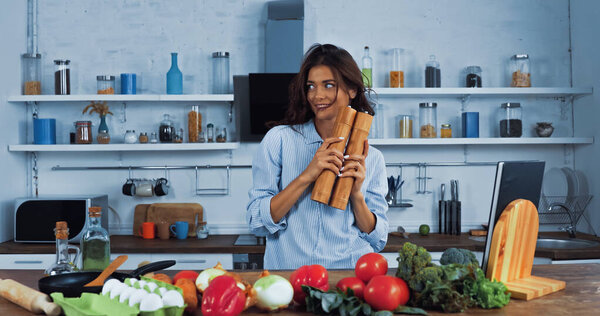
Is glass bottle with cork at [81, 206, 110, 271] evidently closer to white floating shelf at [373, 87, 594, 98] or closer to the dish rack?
white floating shelf at [373, 87, 594, 98]

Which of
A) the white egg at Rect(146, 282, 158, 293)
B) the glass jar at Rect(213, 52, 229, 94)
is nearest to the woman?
the white egg at Rect(146, 282, 158, 293)

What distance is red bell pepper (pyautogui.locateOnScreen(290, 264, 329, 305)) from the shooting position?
123 cm

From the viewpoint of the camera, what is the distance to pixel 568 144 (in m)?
3.99

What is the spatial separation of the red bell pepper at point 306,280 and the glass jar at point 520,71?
3095 mm

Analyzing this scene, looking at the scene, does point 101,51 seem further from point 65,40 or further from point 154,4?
point 154,4

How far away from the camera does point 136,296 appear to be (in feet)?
3.51

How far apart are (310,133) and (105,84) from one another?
2.40m

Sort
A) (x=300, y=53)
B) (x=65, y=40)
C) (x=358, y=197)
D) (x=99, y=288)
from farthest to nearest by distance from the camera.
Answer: (x=65, y=40)
(x=300, y=53)
(x=358, y=197)
(x=99, y=288)

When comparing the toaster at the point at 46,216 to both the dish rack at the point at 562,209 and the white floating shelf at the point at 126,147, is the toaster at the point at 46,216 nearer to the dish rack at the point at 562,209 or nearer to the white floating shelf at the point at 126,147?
the white floating shelf at the point at 126,147

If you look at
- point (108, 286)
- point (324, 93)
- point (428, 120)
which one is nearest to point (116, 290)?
point (108, 286)

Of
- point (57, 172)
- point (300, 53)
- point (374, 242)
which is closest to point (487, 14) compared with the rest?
point (300, 53)

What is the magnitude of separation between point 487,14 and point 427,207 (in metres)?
1.54

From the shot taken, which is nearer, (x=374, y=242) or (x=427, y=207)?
(x=374, y=242)

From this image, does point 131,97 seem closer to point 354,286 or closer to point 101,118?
point 101,118
